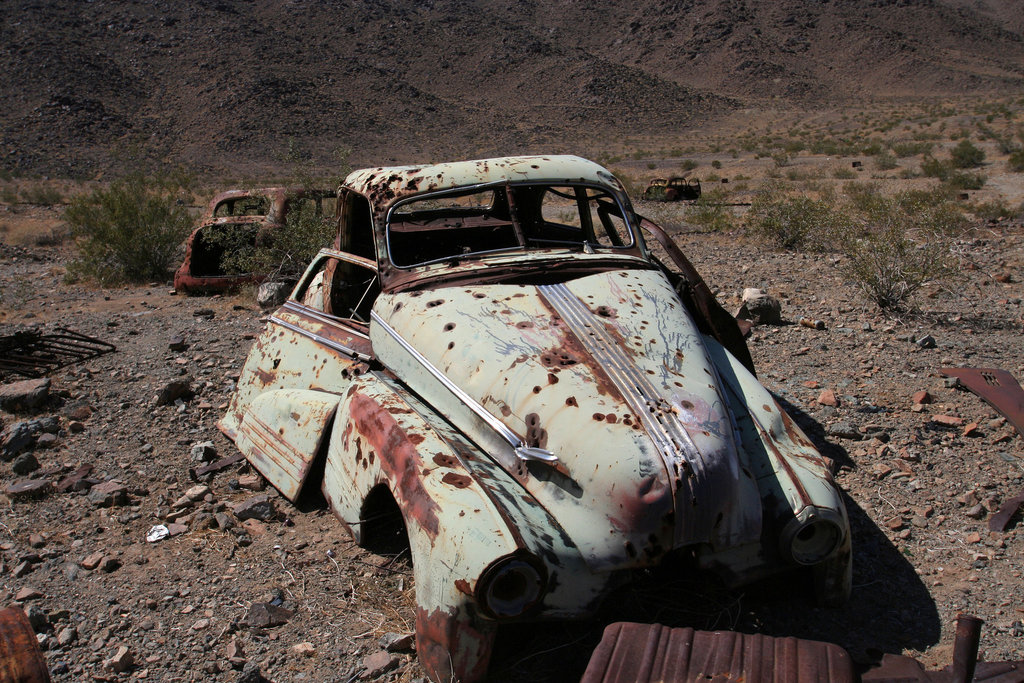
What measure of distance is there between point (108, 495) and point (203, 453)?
0.63m

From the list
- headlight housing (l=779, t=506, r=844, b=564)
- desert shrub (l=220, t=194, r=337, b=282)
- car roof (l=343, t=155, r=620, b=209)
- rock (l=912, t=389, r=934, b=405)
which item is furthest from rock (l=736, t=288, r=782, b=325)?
desert shrub (l=220, t=194, r=337, b=282)

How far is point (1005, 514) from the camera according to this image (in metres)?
3.96

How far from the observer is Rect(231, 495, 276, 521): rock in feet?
13.9

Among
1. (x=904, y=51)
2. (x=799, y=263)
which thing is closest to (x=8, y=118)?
(x=799, y=263)

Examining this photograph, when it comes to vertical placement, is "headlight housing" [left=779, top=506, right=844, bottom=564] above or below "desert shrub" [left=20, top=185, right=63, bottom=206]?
above

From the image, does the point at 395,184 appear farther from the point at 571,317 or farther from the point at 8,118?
the point at 8,118

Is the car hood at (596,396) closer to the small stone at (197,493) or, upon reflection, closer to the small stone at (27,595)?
the small stone at (197,493)

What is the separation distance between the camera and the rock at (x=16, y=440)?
5016mm

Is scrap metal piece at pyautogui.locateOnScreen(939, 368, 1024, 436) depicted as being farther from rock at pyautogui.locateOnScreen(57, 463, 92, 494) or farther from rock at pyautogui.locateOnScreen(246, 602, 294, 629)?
rock at pyautogui.locateOnScreen(57, 463, 92, 494)

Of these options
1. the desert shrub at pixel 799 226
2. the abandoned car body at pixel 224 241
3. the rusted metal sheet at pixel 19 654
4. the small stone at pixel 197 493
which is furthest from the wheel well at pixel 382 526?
the desert shrub at pixel 799 226

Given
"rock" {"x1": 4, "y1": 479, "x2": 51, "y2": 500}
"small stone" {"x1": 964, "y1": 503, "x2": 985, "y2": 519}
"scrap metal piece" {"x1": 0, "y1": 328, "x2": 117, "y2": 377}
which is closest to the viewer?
"small stone" {"x1": 964, "y1": 503, "x2": 985, "y2": 519}

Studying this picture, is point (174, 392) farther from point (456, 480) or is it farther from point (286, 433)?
point (456, 480)

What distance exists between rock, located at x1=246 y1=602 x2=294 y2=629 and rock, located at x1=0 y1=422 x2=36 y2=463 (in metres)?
2.57

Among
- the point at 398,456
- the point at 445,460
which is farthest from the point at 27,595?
the point at 445,460
